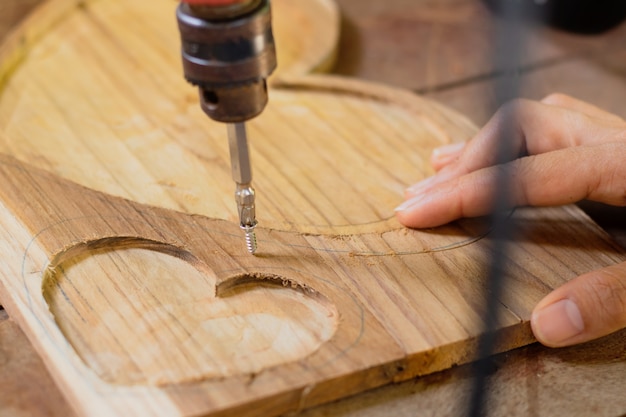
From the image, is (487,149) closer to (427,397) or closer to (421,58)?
(427,397)

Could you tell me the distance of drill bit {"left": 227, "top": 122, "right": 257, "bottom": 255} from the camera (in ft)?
2.72

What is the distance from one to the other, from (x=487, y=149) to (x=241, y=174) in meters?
0.39

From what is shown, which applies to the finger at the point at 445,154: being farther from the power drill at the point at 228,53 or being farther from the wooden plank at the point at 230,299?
the power drill at the point at 228,53

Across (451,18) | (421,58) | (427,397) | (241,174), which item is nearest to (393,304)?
(427,397)

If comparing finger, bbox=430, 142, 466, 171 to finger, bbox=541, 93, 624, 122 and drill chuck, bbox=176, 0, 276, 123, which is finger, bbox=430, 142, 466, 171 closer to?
finger, bbox=541, 93, 624, 122

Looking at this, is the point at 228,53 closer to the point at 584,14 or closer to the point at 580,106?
the point at 580,106

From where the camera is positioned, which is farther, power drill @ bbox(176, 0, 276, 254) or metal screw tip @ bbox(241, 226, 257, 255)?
metal screw tip @ bbox(241, 226, 257, 255)

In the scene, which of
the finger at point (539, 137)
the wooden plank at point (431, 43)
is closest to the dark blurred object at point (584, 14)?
the wooden plank at point (431, 43)

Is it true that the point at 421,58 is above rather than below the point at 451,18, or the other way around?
below

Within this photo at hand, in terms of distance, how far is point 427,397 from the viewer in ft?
2.81

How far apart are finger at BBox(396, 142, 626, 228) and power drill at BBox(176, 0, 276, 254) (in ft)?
1.10

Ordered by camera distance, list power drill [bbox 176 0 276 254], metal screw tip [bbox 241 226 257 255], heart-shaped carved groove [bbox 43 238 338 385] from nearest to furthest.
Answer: power drill [bbox 176 0 276 254]
heart-shaped carved groove [bbox 43 238 338 385]
metal screw tip [bbox 241 226 257 255]

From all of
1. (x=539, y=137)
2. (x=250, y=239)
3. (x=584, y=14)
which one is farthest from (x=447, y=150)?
(x=584, y=14)

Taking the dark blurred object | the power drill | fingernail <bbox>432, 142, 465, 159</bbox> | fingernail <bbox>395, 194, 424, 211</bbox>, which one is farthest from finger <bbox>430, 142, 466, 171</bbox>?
the dark blurred object
